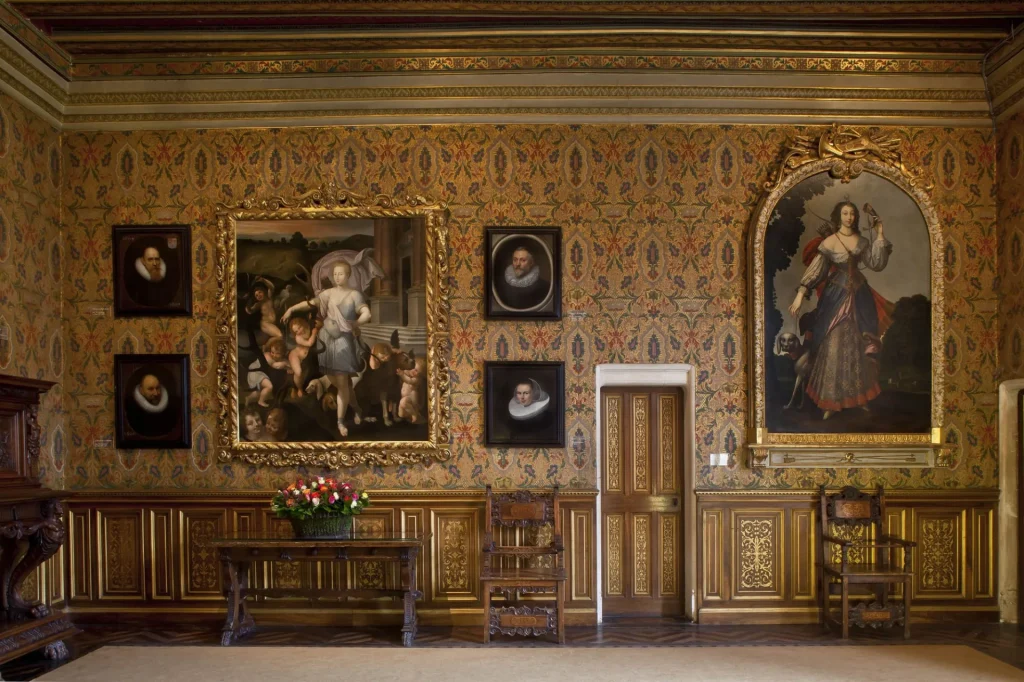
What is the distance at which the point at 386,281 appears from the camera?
908 cm

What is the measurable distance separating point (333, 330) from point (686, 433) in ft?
12.8

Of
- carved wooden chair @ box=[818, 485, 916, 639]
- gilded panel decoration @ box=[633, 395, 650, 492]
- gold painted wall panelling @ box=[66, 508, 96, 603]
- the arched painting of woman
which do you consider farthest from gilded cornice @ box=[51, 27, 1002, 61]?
gold painted wall panelling @ box=[66, 508, 96, 603]

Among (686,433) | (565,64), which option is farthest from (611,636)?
(565,64)

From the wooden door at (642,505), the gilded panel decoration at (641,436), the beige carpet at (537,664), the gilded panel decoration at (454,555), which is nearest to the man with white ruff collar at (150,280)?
the beige carpet at (537,664)

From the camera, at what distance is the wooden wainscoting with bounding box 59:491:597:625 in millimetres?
8883

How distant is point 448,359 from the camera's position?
906cm

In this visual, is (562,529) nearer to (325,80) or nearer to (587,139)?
(587,139)

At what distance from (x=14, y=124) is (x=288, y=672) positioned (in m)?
5.86

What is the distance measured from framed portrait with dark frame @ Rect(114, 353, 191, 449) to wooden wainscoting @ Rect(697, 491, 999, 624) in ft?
18.2

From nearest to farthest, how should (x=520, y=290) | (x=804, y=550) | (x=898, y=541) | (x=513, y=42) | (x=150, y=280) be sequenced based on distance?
1. (x=898, y=541)
2. (x=513, y=42)
3. (x=804, y=550)
4. (x=520, y=290)
5. (x=150, y=280)

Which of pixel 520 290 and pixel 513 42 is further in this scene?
pixel 520 290

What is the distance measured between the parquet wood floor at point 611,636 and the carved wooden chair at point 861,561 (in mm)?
200

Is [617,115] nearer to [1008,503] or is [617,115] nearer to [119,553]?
[1008,503]

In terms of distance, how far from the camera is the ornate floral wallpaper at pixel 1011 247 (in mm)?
8602
